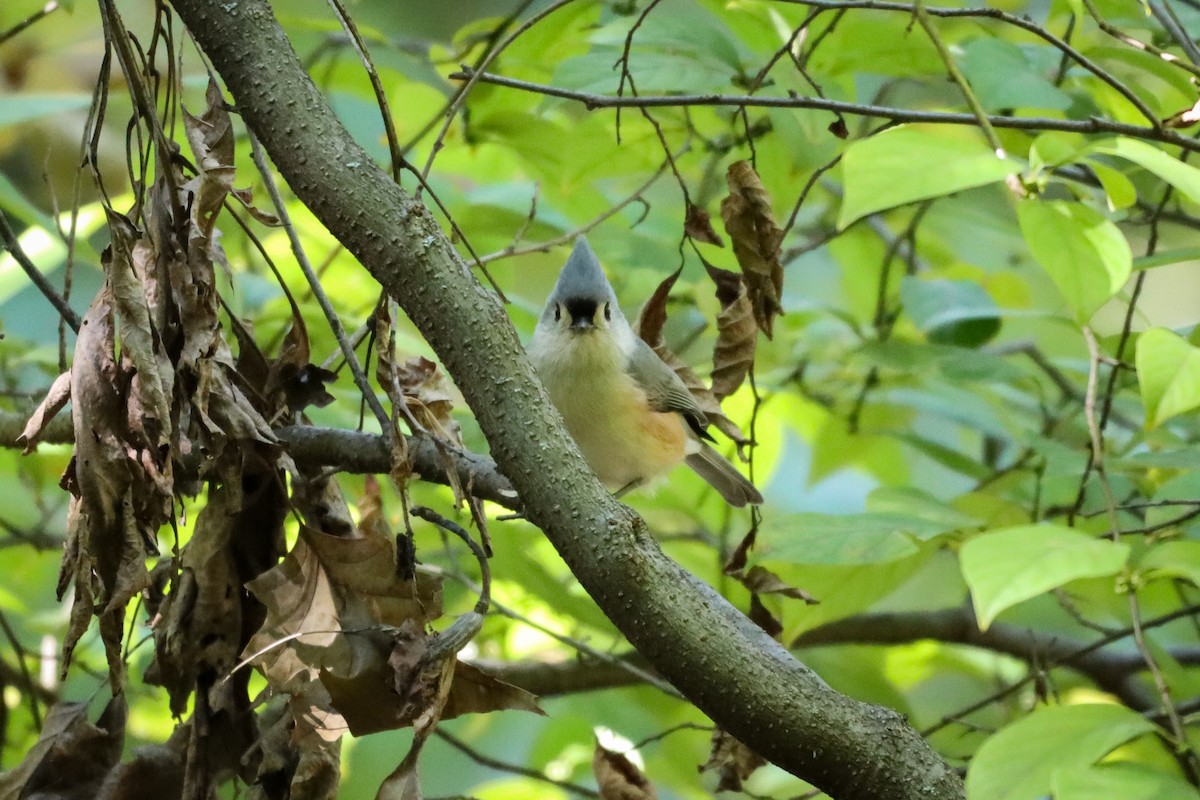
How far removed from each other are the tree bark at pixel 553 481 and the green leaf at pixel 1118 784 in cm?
18

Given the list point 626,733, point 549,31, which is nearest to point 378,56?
point 549,31

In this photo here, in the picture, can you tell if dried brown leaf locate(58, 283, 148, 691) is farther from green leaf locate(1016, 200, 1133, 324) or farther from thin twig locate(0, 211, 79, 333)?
green leaf locate(1016, 200, 1133, 324)

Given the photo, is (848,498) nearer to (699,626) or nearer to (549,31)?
(549,31)

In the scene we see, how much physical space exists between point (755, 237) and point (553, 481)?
757 millimetres

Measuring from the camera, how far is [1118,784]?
3.31 feet

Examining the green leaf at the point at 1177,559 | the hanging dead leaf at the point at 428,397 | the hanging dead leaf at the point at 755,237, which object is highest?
the hanging dead leaf at the point at 755,237

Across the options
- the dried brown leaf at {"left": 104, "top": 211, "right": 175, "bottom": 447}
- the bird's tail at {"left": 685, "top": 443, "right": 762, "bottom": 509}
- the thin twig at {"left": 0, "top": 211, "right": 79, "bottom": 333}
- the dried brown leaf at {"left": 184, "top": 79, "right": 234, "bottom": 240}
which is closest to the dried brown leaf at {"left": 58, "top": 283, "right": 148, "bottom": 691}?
the dried brown leaf at {"left": 104, "top": 211, "right": 175, "bottom": 447}

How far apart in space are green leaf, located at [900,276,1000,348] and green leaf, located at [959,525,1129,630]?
4.34 ft

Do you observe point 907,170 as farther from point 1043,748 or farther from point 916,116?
point 1043,748

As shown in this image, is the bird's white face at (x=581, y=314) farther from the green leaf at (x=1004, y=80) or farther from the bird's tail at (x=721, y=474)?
the green leaf at (x=1004, y=80)

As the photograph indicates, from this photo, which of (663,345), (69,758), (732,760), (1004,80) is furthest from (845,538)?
(69,758)

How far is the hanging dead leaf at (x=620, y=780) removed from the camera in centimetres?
149

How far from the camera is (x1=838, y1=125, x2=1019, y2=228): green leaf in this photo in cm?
98

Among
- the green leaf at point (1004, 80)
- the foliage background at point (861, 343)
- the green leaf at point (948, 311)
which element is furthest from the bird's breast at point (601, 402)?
the green leaf at point (1004, 80)
